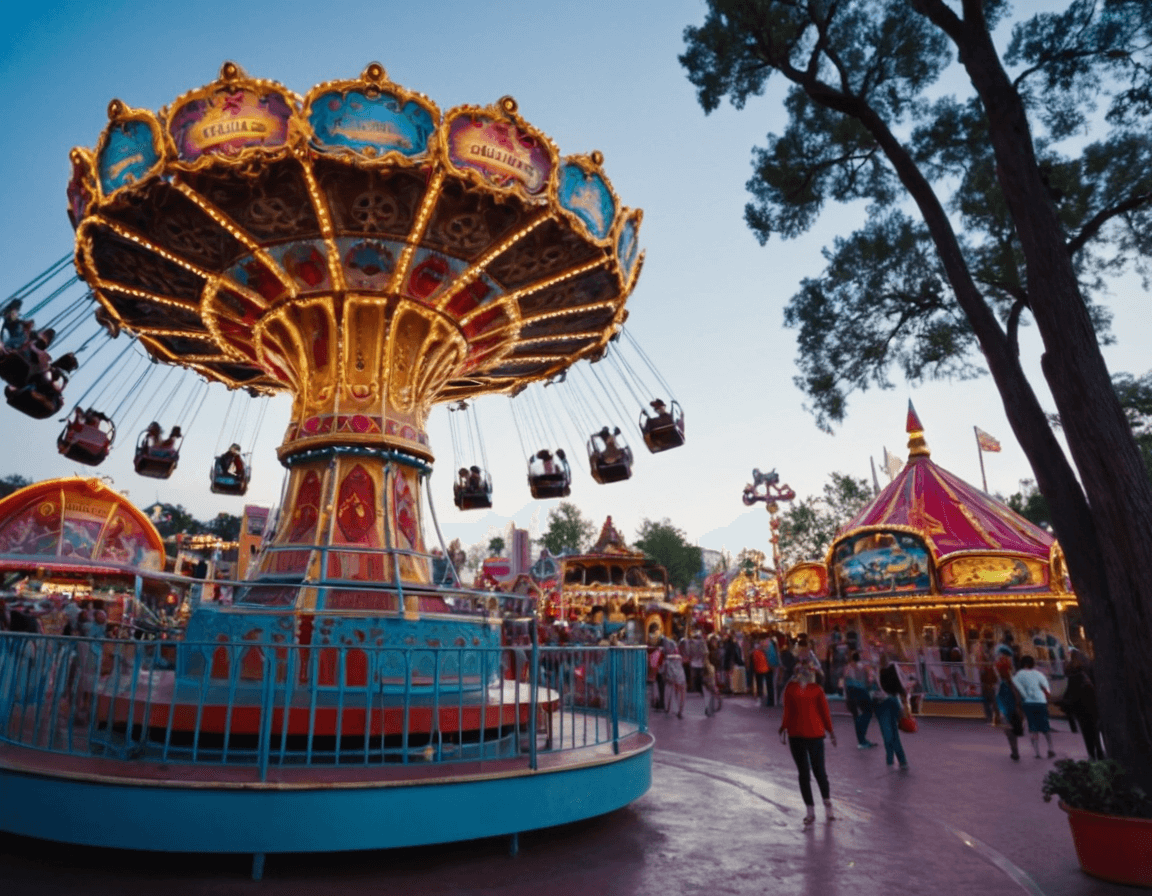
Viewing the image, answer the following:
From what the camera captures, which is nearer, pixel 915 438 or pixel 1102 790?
pixel 1102 790

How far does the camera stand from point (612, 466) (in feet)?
40.0

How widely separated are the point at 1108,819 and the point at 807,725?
2.16m

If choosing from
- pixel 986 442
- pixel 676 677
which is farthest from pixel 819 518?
pixel 676 677

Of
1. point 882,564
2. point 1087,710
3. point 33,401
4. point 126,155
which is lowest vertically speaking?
point 1087,710

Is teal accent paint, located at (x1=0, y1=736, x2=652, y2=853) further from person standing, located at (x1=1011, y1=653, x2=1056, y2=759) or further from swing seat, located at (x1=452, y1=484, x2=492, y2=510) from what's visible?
swing seat, located at (x1=452, y1=484, x2=492, y2=510)

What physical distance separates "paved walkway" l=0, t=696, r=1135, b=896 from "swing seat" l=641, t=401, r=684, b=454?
532cm

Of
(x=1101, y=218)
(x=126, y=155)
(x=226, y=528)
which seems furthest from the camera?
(x=226, y=528)

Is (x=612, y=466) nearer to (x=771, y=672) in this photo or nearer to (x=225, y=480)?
(x=225, y=480)

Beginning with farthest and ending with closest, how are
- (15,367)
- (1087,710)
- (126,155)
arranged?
(1087,710) < (15,367) < (126,155)

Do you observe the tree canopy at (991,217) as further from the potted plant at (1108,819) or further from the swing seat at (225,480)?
the swing seat at (225,480)

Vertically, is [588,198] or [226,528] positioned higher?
[226,528]

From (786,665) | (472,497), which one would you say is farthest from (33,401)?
(786,665)

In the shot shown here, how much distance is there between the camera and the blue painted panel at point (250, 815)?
14.3 feet

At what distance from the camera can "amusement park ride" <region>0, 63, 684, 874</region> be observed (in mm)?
4738
